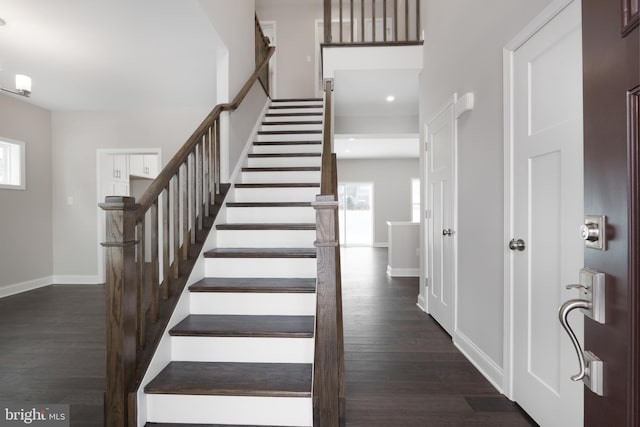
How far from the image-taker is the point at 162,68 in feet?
11.7

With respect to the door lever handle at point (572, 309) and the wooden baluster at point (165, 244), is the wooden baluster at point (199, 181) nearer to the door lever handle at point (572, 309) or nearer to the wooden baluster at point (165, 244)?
the wooden baluster at point (165, 244)

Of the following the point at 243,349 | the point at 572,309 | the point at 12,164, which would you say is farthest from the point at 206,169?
the point at 12,164

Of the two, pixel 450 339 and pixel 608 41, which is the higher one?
pixel 608 41

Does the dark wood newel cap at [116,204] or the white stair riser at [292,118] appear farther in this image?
the white stair riser at [292,118]

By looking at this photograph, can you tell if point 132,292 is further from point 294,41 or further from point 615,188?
point 294,41

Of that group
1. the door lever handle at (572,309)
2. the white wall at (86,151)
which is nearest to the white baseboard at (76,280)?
the white wall at (86,151)

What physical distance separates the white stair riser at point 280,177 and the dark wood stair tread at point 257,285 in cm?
133

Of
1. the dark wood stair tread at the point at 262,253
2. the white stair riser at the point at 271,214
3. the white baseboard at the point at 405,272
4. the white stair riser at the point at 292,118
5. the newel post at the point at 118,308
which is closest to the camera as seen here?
the newel post at the point at 118,308

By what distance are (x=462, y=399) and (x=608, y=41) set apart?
198 centimetres

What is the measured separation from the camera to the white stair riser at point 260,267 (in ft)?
7.91

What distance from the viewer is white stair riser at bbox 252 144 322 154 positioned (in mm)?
3996

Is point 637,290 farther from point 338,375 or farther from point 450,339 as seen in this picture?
point 450,339

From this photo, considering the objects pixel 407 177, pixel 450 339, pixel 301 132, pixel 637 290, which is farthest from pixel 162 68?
pixel 407 177

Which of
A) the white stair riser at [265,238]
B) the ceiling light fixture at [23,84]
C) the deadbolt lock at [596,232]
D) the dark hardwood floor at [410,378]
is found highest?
the ceiling light fixture at [23,84]
